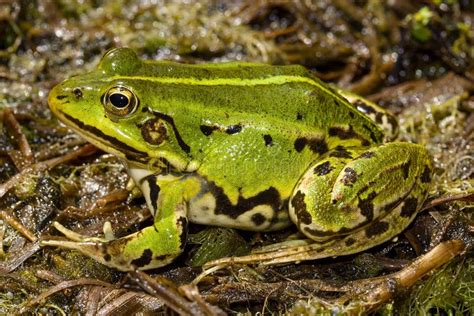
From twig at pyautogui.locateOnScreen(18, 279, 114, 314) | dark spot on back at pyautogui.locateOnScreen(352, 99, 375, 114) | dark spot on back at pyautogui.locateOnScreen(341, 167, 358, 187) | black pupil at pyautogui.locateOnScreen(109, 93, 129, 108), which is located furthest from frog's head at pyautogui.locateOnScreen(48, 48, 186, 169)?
dark spot on back at pyautogui.locateOnScreen(352, 99, 375, 114)

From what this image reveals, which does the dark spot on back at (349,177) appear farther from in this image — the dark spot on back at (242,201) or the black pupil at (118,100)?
the black pupil at (118,100)

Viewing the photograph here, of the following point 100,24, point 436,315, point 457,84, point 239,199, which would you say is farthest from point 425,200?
point 100,24

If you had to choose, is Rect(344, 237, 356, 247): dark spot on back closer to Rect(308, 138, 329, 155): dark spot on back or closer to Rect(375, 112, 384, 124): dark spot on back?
Rect(308, 138, 329, 155): dark spot on back

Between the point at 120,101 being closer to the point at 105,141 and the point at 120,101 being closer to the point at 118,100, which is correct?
the point at 118,100

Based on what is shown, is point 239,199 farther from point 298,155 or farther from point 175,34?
point 175,34

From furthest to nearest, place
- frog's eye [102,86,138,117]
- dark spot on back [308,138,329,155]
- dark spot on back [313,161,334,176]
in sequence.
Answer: dark spot on back [308,138,329,155]
dark spot on back [313,161,334,176]
frog's eye [102,86,138,117]

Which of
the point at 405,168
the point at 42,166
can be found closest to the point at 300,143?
the point at 405,168
